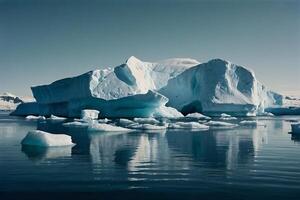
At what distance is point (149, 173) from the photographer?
8.70 m

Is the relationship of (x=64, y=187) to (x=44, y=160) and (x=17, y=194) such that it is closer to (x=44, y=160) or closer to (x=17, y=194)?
(x=17, y=194)

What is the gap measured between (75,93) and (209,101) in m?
14.8

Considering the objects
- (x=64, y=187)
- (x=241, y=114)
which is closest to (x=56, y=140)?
(x=64, y=187)

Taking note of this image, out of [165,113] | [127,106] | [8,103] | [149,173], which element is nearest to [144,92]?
[127,106]

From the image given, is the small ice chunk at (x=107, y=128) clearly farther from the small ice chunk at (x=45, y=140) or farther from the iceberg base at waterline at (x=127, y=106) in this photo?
the iceberg base at waterline at (x=127, y=106)

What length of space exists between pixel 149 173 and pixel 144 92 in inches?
1440

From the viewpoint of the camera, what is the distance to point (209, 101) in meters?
42.7

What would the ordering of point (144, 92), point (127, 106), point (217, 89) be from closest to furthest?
point (127, 106) < point (217, 89) < point (144, 92)

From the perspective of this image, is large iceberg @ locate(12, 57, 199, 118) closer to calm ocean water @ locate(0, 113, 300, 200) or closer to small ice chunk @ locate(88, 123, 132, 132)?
small ice chunk @ locate(88, 123, 132, 132)

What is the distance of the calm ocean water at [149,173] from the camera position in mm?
6832

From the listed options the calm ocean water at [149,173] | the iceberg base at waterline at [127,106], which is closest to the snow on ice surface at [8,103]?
the iceberg base at waterline at [127,106]

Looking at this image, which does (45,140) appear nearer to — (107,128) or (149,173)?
(149,173)

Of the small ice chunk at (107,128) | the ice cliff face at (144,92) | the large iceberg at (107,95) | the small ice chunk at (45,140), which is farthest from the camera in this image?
the ice cliff face at (144,92)

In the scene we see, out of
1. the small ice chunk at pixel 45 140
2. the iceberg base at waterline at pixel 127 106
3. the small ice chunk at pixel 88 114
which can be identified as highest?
the iceberg base at waterline at pixel 127 106
